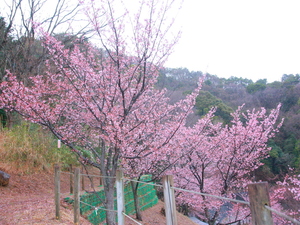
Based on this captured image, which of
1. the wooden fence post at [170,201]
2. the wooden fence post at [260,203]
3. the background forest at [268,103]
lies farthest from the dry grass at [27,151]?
the wooden fence post at [260,203]

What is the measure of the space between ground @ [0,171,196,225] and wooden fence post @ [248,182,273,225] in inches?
172

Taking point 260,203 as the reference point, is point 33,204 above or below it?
below

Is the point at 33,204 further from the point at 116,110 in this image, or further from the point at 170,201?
the point at 170,201

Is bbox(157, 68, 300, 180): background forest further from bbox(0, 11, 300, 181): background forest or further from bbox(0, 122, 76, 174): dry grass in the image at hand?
bbox(0, 122, 76, 174): dry grass

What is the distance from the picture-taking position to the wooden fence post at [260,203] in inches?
57.4

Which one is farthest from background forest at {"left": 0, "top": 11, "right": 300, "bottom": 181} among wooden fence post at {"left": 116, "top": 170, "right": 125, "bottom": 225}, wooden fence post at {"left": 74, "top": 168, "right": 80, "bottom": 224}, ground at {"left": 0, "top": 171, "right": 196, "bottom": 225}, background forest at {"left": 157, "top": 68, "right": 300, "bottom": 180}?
wooden fence post at {"left": 116, "top": 170, "right": 125, "bottom": 225}

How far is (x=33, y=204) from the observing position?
20.0 feet

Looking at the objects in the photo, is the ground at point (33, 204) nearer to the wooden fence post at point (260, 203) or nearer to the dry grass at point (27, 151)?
the dry grass at point (27, 151)

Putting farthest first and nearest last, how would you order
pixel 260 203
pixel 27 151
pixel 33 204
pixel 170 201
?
pixel 27 151 → pixel 33 204 → pixel 170 201 → pixel 260 203

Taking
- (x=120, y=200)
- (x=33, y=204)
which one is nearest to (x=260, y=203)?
(x=120, y=200)

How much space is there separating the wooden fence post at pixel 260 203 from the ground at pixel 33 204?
4.36 meters

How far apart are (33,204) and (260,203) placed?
603 cm

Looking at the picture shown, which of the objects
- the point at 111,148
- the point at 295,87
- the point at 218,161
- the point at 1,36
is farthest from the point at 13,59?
the point at 295,87

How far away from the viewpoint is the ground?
193 inches
